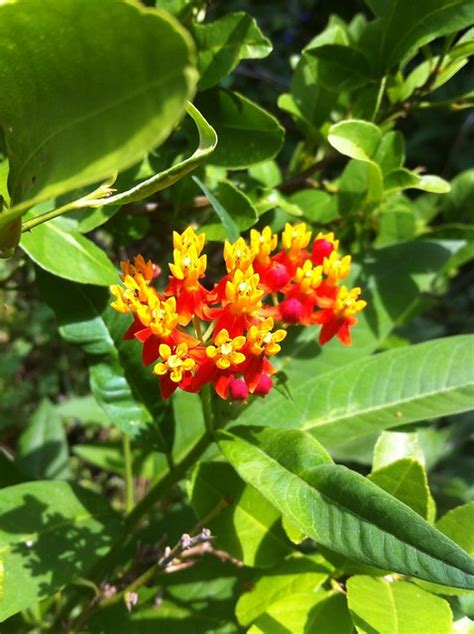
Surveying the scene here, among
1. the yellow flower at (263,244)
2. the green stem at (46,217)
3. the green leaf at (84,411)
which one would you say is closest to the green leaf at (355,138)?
the yellow flower at (263,244)

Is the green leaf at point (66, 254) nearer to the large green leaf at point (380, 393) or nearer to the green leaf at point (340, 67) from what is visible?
the large green leaf at point (380, 393)

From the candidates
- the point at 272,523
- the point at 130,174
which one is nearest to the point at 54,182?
the point at 130,174

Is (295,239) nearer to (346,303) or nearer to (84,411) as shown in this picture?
(346,303)

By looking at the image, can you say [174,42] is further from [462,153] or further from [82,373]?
[462,153]

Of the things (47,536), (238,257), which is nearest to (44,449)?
(47,536)

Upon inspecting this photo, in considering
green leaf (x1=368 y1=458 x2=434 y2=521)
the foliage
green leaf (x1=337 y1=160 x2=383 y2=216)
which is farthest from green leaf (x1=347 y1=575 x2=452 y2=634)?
green leaf (x1=337 y1=160 x2=383 y2=216)

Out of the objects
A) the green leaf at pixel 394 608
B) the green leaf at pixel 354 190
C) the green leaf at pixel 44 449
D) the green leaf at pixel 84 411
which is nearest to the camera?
the green leaf at pixel 394 608
